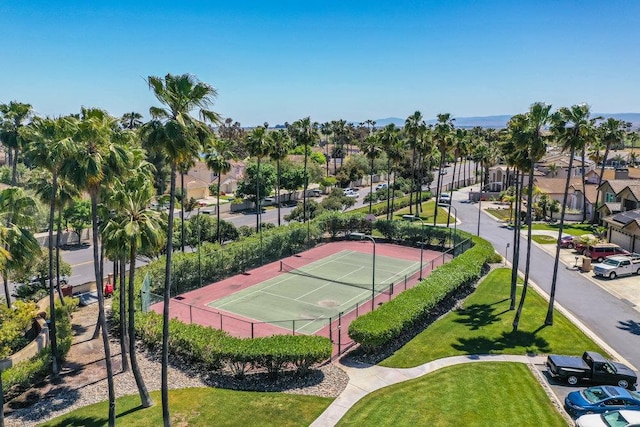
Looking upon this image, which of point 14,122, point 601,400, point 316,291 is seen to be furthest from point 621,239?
point 14,122

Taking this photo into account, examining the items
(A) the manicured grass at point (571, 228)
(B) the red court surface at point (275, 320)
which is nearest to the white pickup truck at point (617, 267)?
(B) the red court surface at point (275, 320)

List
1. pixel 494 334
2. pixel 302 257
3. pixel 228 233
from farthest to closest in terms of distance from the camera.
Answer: pixel 228 233 → pixel 302 257 → pixel 494 334

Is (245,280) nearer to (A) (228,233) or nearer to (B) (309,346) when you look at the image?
(A) (228,233)

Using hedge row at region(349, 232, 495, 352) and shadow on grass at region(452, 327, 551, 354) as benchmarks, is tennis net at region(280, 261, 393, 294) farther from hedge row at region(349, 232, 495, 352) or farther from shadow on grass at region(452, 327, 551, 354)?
shadow on grass at region(452, 327, 551, 354)

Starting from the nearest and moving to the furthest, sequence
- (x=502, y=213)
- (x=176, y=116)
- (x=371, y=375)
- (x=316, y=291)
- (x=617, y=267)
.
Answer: (x=176, y=116) → (x=371, y=375) → (x=316, y=291) → (x=617, y=267) → (x=502, y=213)

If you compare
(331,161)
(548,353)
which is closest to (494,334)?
(548,353)

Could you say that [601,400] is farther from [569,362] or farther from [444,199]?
[444,199]
